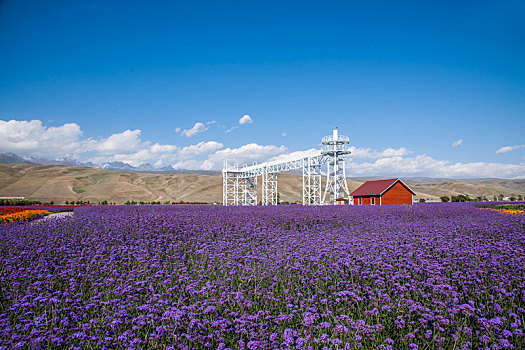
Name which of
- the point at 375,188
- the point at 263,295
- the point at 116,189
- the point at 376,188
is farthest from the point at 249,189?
the point at 263,295

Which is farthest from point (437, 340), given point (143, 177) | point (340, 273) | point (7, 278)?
point (143, 177)

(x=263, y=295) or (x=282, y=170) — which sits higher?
(x=282, y=170)

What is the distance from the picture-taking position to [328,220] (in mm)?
12508

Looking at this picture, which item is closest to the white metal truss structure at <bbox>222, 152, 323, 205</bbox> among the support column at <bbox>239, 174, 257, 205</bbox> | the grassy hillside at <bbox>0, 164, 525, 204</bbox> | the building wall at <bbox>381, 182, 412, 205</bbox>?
the support column at <bbox>239, 174, 257, 205</bbox>

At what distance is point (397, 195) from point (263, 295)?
33.4m

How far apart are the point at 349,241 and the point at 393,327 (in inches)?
137

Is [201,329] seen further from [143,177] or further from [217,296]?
[143,177]

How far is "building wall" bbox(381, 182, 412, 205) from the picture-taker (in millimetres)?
33969

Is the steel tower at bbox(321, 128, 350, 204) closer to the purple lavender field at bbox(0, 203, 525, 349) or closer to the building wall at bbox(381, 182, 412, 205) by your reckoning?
the building wall at bbox(381, 182, 412, 205)

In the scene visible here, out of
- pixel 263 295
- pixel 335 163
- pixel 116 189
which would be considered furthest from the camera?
pixel 116 189

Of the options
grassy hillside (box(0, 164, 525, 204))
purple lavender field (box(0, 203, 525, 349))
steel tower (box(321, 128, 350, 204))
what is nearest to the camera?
purple lavender field (box(0, 203, 525, 349))

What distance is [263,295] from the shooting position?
411 cm

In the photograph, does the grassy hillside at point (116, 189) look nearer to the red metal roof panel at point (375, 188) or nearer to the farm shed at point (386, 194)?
the red metal roof panel at point (375, 188)

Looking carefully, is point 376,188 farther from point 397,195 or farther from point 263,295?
point 263,295
